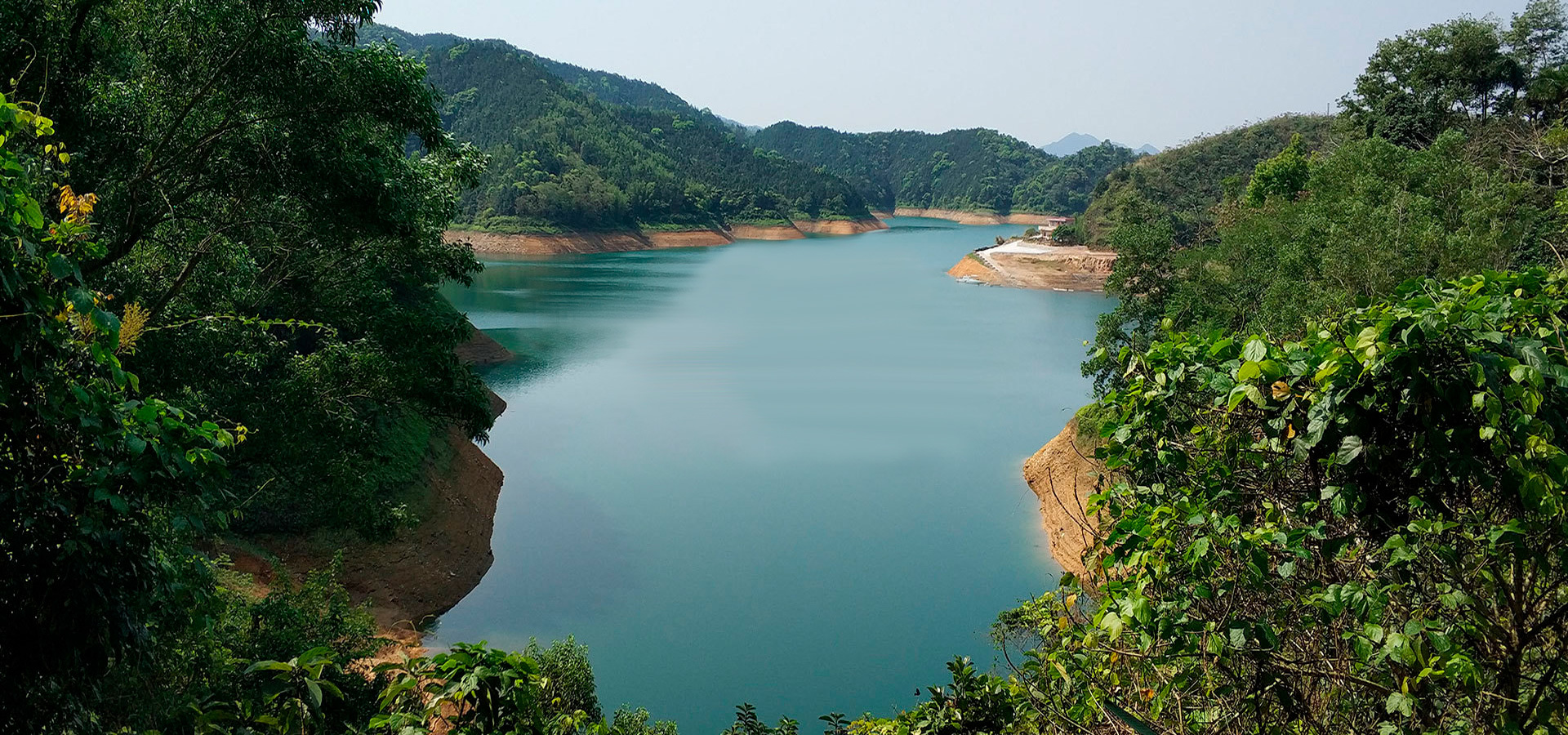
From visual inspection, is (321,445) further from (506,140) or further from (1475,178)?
(506,140)

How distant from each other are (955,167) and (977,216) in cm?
1685

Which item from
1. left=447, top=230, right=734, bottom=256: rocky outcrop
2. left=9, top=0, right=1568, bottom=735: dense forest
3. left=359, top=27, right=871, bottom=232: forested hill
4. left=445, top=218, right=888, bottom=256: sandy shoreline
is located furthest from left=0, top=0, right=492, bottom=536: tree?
left=359, top=27, right=871, bottom=232: forested hill

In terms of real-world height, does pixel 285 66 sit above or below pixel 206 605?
above

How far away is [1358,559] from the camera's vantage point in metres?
2.79

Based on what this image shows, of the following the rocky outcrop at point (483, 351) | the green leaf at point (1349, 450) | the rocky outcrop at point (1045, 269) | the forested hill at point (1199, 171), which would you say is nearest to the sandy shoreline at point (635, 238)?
the rocky outcrop at point (483, 351)

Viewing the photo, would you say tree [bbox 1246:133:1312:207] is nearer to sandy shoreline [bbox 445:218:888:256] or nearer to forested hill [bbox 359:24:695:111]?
sandy shoreline [bbox 445:218:888:256]

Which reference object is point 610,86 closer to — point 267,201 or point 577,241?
point 577,241

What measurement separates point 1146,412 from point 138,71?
21.3 ft

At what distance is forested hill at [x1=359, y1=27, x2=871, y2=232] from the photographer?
206 feet

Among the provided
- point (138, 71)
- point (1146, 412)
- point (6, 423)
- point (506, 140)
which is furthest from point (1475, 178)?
point (506, 140)

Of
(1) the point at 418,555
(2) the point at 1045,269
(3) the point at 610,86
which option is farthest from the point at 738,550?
(3) the point at 610,86

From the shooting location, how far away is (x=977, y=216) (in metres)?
102

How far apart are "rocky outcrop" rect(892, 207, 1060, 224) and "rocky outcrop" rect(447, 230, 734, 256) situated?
1393 inches

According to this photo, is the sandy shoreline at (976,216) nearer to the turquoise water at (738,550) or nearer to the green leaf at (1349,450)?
the turquoise water at (738,550)
